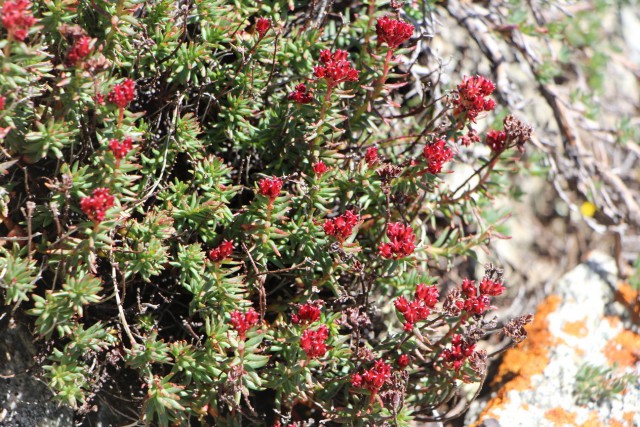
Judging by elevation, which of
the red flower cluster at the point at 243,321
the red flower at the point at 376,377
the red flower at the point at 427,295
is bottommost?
the red flower at the point at 376,377

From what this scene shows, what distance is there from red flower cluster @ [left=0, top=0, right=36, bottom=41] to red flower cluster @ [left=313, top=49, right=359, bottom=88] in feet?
3.71

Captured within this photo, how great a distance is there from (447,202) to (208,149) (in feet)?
4.06

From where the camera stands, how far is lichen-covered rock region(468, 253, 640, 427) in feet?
12.2

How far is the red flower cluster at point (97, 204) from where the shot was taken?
254cm

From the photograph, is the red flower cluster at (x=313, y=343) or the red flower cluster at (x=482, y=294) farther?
the red flower cluster at (x=482, y=294)

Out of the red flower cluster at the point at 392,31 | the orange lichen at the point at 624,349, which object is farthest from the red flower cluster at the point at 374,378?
the orange lichen at the point at 624,349

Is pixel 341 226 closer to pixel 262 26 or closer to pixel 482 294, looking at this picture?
pixel 482 294

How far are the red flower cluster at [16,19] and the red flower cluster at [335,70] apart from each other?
113 cm

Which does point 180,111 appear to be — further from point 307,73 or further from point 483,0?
point 483,0

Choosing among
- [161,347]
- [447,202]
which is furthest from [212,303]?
[447,202]

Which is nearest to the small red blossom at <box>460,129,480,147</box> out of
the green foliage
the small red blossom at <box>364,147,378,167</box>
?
the green foliage

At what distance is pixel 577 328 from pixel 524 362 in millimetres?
455

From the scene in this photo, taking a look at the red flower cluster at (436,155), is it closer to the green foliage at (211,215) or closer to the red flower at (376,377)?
the green foliage at (211,215)

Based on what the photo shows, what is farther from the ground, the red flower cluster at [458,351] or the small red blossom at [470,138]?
the small red blossom at [470,138]
